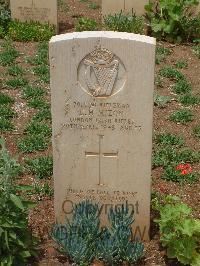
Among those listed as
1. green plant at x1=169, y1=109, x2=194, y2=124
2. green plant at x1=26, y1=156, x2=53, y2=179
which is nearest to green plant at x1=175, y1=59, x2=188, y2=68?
green plant at x1=169, y1=109, x2=194, y2=124

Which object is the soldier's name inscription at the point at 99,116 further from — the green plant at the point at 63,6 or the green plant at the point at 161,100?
the green plant at the point at 63,6

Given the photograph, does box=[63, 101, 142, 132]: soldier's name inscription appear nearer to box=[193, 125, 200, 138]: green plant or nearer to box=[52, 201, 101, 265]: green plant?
box=[52, 201, 101, 265]: green plant

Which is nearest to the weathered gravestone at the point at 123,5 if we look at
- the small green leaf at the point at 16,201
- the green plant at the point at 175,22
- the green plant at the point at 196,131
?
the green plant at the point at 175,22

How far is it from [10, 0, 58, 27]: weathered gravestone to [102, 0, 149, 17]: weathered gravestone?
3.04ft

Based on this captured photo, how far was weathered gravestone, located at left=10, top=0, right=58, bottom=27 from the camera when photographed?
34.4 ft

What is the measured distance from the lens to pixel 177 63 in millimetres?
9203

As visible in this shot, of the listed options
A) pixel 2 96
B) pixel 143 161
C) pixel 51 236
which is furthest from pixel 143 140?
pixel 2 96

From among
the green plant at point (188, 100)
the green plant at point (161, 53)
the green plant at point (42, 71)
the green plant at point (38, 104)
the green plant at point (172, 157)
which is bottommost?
the green plant at point (172, 157)

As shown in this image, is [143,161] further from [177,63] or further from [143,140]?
[177,63]

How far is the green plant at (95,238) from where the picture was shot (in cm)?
472

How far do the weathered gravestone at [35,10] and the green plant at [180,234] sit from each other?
638 cm

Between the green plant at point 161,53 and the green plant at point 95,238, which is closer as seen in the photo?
the green plant at point 95,238

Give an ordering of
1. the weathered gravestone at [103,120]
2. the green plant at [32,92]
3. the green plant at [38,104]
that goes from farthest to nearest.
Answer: the green plant at [32,92], the green plant at [38,104], the weathered gravestone at [103,120]

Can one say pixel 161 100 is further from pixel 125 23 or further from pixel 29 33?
pixel 29 33
